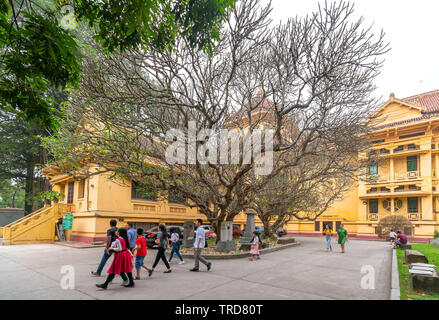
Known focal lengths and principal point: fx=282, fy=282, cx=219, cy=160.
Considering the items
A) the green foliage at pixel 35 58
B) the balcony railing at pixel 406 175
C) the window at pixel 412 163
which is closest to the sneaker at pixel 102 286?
the green foliage at pixel 35 58

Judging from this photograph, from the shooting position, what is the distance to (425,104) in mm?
30953

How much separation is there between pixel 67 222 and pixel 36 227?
104 inches

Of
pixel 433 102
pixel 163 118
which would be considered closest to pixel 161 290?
pixel 163 118

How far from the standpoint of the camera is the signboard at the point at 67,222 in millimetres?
19938

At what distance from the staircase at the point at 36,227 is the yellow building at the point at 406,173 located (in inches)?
1099

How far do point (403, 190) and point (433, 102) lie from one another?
10.1 m

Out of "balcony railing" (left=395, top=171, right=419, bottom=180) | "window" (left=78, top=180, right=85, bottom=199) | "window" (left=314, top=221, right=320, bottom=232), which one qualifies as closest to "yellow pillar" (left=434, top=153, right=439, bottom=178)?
"balcony railing" (left=395, top=171, right=419, bottom=180)

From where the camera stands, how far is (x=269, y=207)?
19734 mm

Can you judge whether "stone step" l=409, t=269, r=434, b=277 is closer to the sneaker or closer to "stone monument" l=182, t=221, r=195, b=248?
the sneaker

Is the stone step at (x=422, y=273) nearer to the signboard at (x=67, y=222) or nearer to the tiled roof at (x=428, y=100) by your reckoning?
the signboard at (x=67, y=222)

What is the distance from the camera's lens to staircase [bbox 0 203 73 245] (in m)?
19.2

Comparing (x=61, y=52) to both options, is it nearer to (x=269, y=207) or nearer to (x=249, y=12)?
(x=249, y=12)

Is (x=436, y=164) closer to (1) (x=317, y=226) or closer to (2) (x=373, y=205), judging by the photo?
(2) (x=373, y=205)

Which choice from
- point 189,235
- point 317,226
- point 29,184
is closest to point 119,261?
point 189,235
